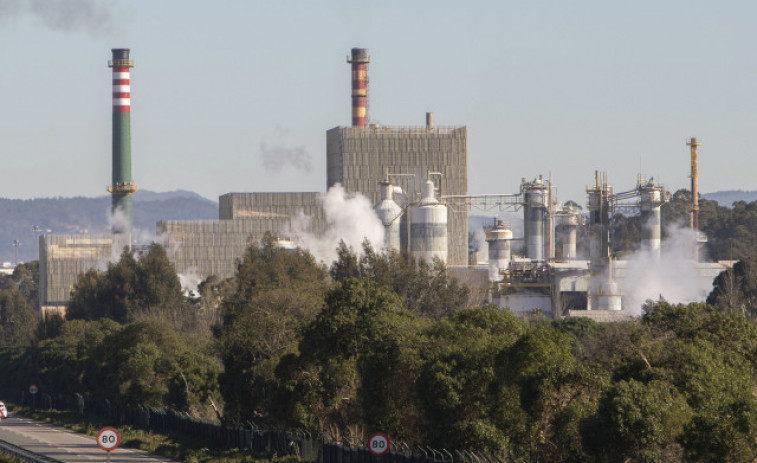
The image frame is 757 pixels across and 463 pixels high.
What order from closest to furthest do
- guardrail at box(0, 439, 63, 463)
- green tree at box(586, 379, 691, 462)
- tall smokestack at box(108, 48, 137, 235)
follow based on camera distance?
green tree at box(586, 379, 691, 462) < guardrail at box(0, 439, 63, 463) < tall smokestack at box(108, 48, 137, 235)

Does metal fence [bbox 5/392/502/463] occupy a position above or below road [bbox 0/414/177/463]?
above

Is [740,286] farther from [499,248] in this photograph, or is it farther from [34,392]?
[34,392]

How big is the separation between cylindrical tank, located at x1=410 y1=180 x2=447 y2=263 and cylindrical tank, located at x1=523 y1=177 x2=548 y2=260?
23512mm

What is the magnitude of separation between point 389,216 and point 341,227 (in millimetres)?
20356

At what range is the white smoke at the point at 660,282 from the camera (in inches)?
5645

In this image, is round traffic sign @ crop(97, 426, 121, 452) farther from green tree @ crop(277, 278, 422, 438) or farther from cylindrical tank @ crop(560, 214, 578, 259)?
cylindrical tank @ crop(560, 214, 578, 259)

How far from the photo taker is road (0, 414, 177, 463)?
66.4 m

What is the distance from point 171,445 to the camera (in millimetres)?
70250

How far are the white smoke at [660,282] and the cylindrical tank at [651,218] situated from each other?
848 mm

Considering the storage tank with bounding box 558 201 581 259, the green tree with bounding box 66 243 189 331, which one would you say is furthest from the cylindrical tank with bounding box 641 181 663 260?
the green tree with bounding box 66 243 189 331

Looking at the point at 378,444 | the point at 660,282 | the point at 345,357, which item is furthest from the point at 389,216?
the point at 378,444

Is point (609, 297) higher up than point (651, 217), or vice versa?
point (651, 217)

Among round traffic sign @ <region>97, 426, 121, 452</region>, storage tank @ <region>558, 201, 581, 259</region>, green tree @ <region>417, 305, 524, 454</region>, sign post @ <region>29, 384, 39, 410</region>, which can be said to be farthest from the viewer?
storage tank @ <region>558, 201, 581, 259</region>

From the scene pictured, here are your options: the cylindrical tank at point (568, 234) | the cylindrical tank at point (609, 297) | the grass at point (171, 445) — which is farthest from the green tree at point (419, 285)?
the cylindrical tank at point (568, 234)
